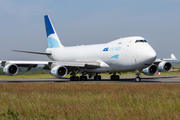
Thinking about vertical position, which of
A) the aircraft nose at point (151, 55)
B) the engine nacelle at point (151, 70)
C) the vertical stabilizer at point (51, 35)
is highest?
the vertical stabilizer at point (51, 35)

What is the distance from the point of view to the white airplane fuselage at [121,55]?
2516 cm

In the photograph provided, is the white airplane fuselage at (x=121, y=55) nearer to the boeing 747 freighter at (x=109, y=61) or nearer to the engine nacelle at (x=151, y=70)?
the boeing 747 freighter at (x=109, y=61)

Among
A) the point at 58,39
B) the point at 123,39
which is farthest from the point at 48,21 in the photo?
the point at 123,39

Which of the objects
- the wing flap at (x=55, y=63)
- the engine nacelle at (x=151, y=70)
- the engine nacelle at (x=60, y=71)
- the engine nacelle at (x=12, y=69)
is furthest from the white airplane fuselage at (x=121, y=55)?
the engine nacelle at (x=12, y=69)

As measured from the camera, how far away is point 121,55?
27.2m

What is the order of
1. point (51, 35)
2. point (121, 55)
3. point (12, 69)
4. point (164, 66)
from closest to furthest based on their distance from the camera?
1. point (121, 55)
2. point (12, 69)
3. point (164, 66)
4. point (51, 35)

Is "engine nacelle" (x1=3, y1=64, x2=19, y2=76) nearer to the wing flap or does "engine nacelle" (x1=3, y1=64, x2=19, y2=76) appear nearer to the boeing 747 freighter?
the boeing 747 freighter

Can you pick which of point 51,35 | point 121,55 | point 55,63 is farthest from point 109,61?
point 51,35

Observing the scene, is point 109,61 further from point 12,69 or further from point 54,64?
point 12,69

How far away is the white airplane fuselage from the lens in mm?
25156

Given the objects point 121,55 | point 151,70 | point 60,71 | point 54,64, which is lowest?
point 151,70

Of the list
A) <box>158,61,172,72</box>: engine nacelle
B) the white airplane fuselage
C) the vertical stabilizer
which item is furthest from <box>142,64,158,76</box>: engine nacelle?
the vertical stabilizer

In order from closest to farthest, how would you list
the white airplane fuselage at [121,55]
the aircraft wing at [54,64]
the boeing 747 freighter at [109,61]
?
the white airplane fuselage at [121,55] < the boeing 747 freighter at [109,61] < the aircraft wing at [54,64]

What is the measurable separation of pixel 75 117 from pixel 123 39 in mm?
22150
